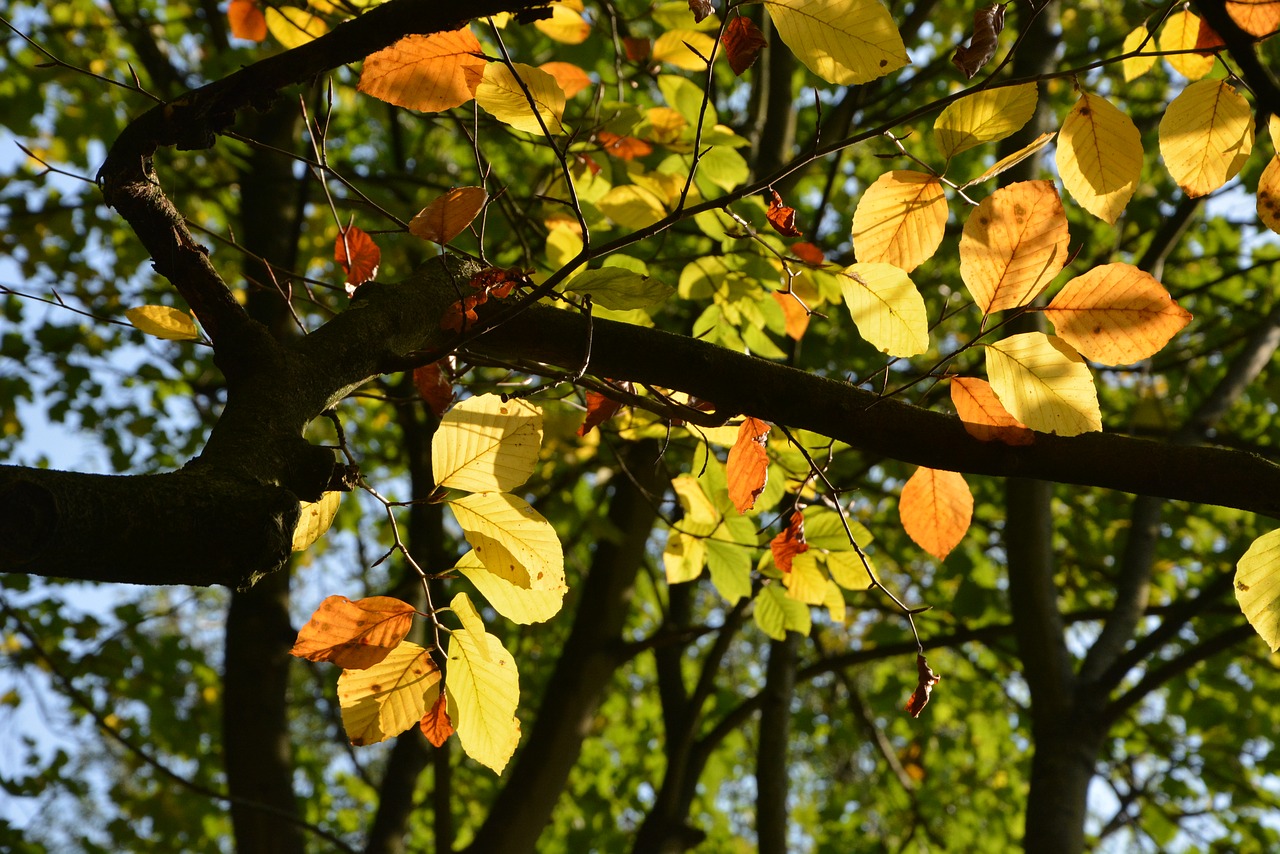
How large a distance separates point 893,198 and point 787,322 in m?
0.75

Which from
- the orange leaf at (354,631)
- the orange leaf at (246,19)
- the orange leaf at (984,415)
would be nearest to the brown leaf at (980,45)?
the orange leaf at (984,415)

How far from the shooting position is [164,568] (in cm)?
72

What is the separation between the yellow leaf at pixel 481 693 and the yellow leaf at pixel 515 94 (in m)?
0.66

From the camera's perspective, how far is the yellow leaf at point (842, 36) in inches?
38.0

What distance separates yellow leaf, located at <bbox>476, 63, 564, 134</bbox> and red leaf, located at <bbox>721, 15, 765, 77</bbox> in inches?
9.8

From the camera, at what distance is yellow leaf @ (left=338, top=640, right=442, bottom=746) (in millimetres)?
1158

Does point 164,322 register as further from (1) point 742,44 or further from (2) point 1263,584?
(2) point 1263,584

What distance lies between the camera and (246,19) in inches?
78.6

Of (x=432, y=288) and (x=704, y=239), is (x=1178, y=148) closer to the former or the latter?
(x=432, y=288)

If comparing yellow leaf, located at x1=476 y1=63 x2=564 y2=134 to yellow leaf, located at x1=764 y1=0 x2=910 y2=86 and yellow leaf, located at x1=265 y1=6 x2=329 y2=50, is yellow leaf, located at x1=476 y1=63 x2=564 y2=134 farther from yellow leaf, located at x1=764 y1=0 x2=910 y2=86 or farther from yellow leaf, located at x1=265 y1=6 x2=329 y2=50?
yellow leaf, located at x1=265 y1=6 x2=329 y2=50

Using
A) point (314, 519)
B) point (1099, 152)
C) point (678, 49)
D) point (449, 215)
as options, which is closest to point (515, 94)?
point (449, 215)

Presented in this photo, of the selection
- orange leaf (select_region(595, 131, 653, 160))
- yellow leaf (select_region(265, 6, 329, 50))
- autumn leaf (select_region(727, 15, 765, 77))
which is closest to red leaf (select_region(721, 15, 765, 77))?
autumn leaf (select_region(727, 15, 765, 77))

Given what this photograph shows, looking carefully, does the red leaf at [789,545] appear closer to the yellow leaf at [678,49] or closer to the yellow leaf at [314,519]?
the yellow leaf at [314,519]

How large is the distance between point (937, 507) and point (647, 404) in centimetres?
49
